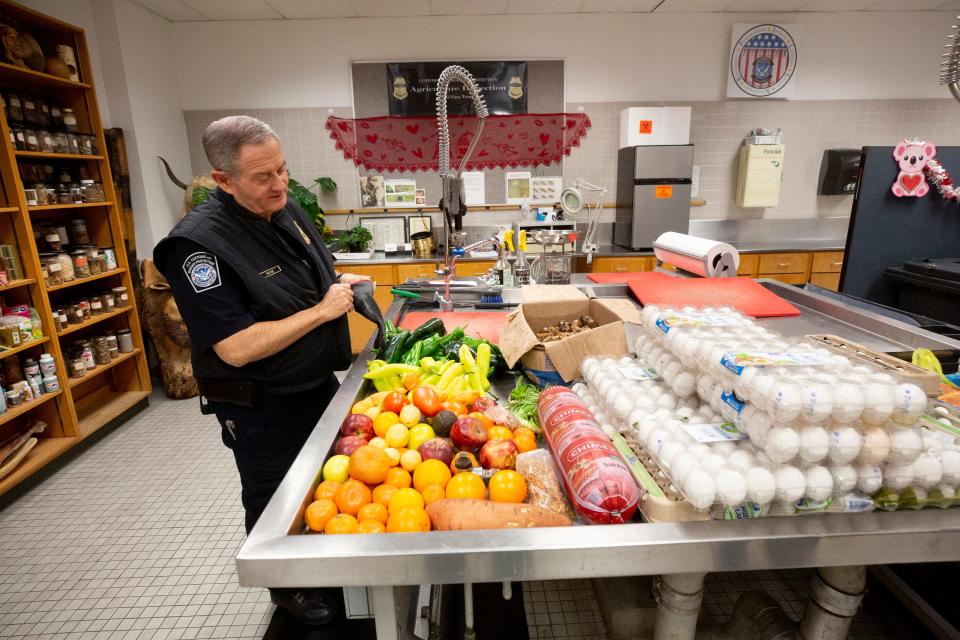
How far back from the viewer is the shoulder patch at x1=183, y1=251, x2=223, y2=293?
1368 mm

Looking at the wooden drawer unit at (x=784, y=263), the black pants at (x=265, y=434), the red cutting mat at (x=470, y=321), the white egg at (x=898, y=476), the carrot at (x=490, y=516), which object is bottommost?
the black pants at (x=265, y=434)

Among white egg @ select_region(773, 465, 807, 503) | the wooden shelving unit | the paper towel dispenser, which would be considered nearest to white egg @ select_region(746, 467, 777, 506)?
white egg @ select_region(773, 465, 807, 503)

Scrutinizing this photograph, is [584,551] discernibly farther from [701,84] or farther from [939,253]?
[701,84]

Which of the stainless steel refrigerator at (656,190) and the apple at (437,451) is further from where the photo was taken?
the stainless steel refrigerator at (656,190)

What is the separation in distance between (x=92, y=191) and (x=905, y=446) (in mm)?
4297

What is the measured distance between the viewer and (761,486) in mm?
856

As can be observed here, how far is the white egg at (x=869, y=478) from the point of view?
0.88m

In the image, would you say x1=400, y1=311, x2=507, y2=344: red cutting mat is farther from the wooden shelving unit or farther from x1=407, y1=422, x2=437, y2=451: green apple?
the wooden shelving unit

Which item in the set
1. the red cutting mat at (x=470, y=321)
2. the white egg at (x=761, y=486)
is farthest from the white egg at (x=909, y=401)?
the red cutting mat at (x=470, y=321)

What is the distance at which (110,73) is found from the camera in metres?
3.92

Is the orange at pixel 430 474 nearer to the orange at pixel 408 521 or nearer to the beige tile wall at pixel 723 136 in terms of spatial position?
the orange at pixel 408 521

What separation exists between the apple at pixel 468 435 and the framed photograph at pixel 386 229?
4011mm

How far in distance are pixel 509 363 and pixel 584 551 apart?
0.76m

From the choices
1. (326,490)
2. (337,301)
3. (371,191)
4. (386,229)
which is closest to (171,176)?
(371,191)
